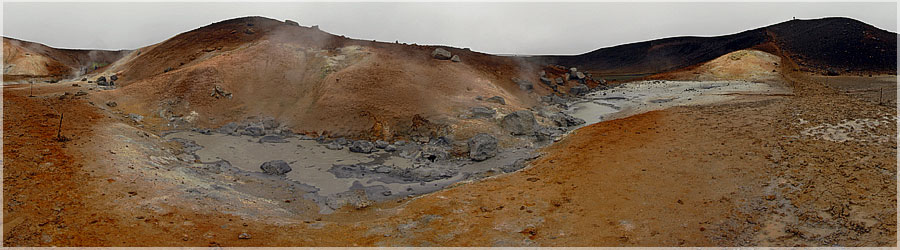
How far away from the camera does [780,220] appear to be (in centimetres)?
632

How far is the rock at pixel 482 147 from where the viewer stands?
12.6 metres

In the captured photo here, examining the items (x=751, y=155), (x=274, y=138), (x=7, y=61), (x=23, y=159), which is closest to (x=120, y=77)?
(x=274, y=138)

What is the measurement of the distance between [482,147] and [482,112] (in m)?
3.14

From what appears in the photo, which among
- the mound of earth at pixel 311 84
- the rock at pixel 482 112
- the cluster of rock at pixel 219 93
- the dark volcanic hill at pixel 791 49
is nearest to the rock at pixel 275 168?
the mound of earth at pixel 311 84

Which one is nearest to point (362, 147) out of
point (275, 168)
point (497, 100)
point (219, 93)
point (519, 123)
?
point (275, 168)

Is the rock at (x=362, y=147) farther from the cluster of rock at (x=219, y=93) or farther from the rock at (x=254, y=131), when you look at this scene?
the cluster of rock at (x=219, y=93)

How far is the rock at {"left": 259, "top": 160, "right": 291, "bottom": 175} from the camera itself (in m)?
11.5

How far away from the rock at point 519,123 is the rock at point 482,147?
1555mm

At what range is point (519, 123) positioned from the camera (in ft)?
48.4

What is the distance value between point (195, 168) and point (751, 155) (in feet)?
39.9

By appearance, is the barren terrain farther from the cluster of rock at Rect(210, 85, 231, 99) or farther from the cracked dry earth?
the cluster of rock at Rect(210, 85, 231, 99)

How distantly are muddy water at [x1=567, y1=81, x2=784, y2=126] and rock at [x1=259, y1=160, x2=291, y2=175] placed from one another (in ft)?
36.8

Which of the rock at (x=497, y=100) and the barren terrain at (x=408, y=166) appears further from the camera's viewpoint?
the rock at (x=497, y=100)

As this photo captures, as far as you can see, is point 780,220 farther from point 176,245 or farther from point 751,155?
point 176,245
